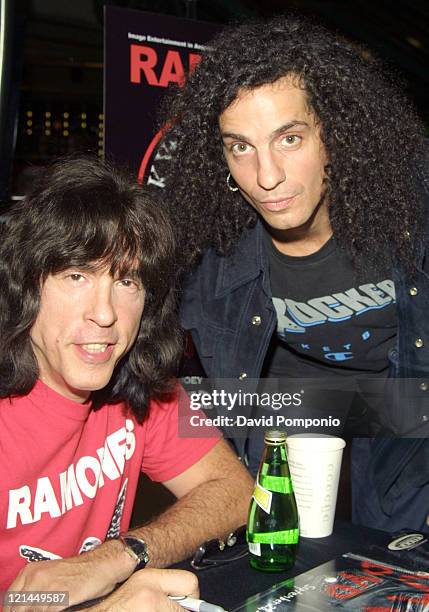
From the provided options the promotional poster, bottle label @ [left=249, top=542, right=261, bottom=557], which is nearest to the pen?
bottle label @ [left=249, top=542, right=261, bottom=557]

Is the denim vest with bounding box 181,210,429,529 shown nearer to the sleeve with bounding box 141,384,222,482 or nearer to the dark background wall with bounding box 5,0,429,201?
the sleeve with bounding box 141,384,222,482

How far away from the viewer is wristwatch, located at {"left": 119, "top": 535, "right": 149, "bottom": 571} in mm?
1257

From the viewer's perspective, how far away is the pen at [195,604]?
3.23 feet

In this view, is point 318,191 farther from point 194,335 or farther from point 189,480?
point 189,480

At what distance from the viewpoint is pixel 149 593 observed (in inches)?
39.2

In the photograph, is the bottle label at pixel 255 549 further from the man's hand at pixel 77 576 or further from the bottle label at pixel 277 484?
the man's hand at pixel 77 576

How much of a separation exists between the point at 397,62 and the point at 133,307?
14.9ft

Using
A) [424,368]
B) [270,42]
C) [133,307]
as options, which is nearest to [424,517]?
[424,368]

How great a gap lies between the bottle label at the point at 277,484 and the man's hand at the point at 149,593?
26 cm

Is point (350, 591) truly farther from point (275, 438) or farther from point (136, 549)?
point (136, 549)

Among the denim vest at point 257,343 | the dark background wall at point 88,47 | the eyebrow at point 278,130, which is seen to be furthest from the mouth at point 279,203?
the dark background wall at point 88,47

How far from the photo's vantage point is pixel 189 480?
160cm

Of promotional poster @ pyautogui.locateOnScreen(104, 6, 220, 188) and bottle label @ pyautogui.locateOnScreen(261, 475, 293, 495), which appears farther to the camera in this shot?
promotional poster @ pyautogui.locateOnScreen(104, 6, 220, 188)

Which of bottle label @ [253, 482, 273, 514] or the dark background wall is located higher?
the dark background wall
